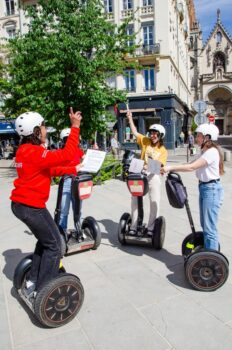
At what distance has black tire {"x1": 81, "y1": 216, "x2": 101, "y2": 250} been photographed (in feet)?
15.4

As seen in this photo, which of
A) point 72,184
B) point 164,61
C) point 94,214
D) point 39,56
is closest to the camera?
point 72,184

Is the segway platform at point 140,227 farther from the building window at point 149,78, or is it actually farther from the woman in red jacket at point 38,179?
the building window at point 149,78

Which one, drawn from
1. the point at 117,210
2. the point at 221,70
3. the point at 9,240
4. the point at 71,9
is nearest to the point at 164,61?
the point at 71,9

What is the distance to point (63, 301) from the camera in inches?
115

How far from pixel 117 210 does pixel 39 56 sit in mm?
6531

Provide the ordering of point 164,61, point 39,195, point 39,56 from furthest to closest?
point 164,61 → point 39,56 → point 39,195

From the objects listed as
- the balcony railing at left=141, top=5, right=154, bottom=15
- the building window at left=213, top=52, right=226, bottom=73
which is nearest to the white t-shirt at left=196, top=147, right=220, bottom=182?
the balcony railing at left=141, top=5, right=154, bottom=15

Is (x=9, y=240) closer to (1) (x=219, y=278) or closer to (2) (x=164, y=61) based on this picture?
(1) (x=219, y=278)

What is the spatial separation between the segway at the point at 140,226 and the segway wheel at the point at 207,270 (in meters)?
1.17

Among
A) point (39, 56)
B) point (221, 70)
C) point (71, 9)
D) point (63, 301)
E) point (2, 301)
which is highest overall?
point (221, 70)

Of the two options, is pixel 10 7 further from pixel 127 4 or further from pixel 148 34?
pixel 148 34

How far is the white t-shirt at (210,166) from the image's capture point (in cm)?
346

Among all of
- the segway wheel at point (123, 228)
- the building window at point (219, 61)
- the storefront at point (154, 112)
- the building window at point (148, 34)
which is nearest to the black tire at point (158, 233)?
the segway wheel at point (123, 228)

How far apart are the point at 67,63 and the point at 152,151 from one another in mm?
7152
